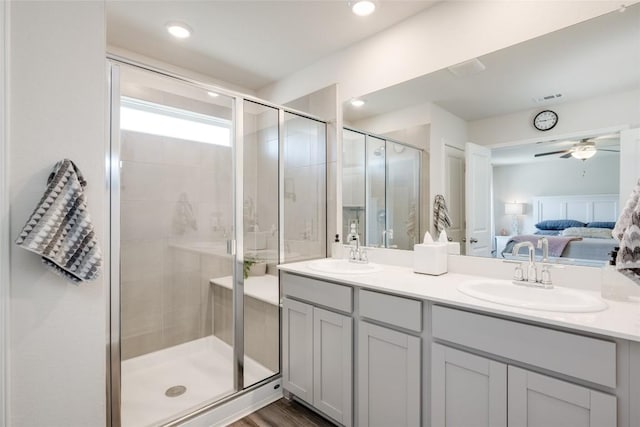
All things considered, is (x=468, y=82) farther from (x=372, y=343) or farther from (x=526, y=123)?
(x=372, y=343)

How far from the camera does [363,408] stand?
1599mm

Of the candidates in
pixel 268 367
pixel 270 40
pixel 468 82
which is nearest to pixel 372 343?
pixel 268 367

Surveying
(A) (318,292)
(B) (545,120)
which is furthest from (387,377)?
(B) (545,120)

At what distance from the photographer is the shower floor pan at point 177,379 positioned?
1801 mm

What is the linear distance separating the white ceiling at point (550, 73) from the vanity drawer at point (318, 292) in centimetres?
Answer: 125

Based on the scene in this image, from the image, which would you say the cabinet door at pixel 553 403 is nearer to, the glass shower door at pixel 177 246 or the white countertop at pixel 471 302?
the white countertop at pixel 471 302

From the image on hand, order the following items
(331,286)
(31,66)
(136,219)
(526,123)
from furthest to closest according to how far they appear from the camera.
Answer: (136,219) < (331,286) < (526,123) < (31,66)

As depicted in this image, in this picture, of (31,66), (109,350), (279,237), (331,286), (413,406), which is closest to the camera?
(31,66)

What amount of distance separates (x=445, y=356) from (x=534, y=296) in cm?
50

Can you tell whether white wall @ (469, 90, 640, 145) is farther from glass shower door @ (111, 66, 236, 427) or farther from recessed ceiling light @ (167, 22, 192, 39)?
recessed ceiling light @ (167, 22, 192, 39)

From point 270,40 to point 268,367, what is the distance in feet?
7.91

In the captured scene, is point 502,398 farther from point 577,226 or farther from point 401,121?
point 401,121

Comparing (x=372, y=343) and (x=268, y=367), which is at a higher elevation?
(x=372, y=343)

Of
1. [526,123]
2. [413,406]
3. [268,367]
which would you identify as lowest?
[268,367]
